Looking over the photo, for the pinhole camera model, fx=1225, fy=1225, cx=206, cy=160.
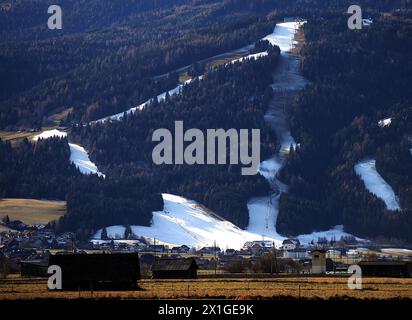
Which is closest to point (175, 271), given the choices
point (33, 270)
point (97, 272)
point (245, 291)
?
point (33, 270)

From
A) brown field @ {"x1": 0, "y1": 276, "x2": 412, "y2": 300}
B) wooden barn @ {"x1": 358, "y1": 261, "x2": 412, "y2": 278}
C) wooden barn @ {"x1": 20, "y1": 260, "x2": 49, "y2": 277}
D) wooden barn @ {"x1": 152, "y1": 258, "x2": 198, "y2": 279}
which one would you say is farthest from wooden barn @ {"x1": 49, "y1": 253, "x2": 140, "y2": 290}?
wooden barn @ {"x1": 358, "y1": 261, "x2": 412, "y2": 278}

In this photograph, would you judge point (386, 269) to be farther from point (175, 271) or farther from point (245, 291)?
point (245, 291)

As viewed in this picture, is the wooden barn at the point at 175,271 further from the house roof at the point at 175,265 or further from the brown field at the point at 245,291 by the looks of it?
the brown field at the point at 245,291
